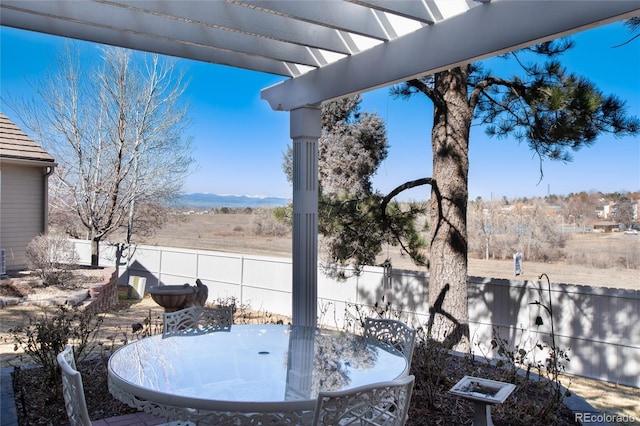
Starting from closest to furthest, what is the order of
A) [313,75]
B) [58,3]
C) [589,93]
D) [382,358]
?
[382,358] < [58,3] < [313,75] < [589,93]

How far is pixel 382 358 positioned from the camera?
291cm

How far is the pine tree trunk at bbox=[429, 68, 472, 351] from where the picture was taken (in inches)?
242

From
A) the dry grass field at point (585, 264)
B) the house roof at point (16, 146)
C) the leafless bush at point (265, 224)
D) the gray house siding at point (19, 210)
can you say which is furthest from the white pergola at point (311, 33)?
the leafless bush at point (265, 224)

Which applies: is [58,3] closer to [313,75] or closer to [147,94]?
[313,75]

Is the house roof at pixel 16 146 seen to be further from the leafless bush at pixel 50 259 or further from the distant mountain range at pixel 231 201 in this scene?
the distant mountain range at pixel 231 201

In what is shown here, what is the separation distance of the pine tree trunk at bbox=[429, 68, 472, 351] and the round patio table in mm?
2917

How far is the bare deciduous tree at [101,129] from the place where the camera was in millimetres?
12297

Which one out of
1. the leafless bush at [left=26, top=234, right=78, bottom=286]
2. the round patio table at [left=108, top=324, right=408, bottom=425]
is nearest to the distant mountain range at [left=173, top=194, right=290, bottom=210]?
the leafless bush at [left=26, top=234, right=78, bottom=286]

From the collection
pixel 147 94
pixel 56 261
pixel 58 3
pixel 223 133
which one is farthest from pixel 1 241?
pixel 223 133

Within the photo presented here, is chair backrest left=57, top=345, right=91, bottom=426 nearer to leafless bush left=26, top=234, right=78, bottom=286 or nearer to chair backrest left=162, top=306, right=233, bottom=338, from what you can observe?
chair backrest left=162, top=306, right=233, bottom=338

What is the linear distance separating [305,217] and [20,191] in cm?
924

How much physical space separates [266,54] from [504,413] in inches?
122

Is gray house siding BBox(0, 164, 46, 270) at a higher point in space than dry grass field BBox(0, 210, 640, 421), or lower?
higher

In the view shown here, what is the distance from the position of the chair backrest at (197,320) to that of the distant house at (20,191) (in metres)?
8.49
